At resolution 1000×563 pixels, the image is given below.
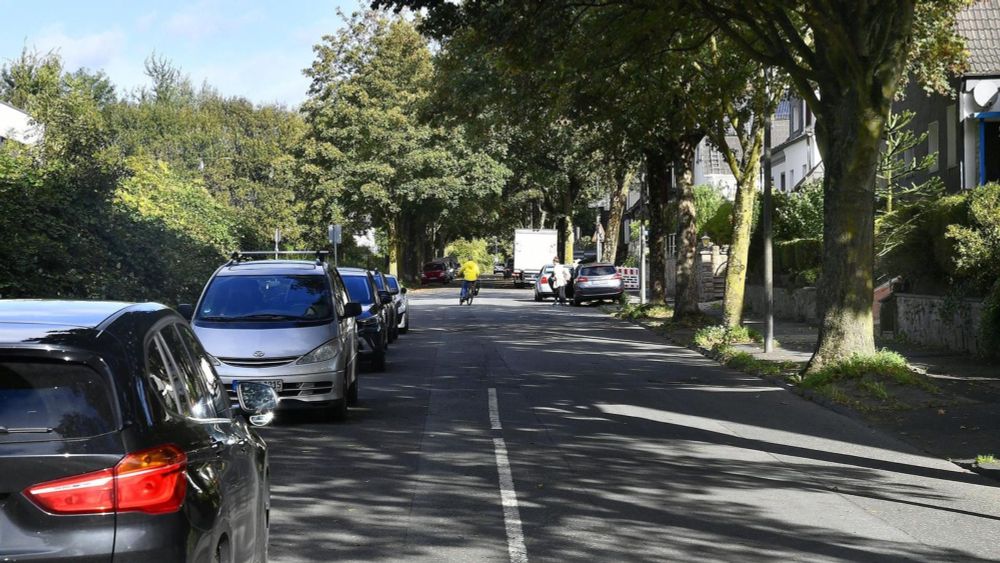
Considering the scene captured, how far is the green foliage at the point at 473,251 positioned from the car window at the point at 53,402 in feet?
421

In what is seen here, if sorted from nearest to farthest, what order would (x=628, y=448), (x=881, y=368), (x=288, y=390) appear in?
(x=628, y=448)
(x=288, y=390)
(x=881, y=368)

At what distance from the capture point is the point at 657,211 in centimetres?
3362

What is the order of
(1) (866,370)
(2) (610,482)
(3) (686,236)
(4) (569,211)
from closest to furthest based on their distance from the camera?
(2) (610,482)
(1) (866,370)
(3) (686,236)
(4) (569,211)

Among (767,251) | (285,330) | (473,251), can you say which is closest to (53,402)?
(285,330)

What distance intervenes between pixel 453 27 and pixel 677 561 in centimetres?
1097

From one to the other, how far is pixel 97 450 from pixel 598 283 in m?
42.1

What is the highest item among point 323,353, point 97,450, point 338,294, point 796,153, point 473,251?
point 796,153

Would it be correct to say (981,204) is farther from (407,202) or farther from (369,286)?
(407,202)

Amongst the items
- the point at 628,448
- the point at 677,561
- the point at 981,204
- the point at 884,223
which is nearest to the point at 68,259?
the point at 628,448

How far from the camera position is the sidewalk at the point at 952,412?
11.7 meters

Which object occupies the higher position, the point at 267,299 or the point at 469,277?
the point at 469,277

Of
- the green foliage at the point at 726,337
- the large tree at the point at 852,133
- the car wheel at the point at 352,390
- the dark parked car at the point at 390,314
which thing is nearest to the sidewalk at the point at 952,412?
the large tree at the point at 852,133

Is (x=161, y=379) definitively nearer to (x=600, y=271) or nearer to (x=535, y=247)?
(x=600, y=271)

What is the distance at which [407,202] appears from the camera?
63438mm
